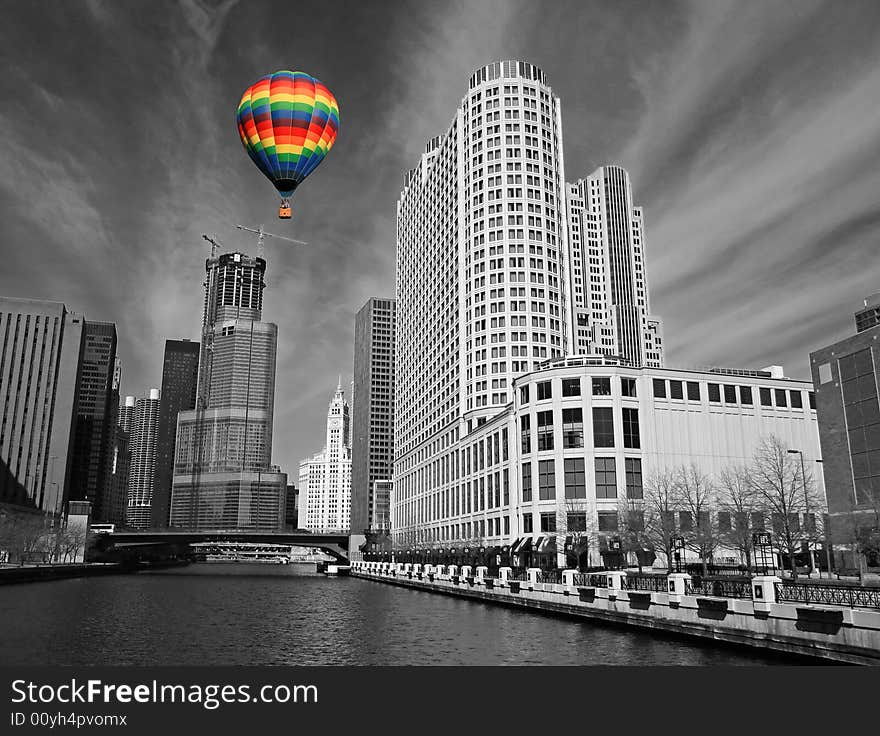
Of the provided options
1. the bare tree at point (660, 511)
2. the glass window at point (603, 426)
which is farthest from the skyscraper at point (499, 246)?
the bare tree at point (660, 511)

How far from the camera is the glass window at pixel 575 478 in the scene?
113188mm

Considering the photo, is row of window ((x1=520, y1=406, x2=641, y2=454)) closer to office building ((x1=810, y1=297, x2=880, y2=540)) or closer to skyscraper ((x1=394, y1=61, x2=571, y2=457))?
office building ((x1=810, y1=297, x2=880, y2=540))

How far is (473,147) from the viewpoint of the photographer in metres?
169

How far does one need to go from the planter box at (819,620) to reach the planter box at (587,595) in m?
22.0

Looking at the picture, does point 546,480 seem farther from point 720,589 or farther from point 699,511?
point 720,589

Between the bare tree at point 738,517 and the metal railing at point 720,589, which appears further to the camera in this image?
the bare tree at point 738,517

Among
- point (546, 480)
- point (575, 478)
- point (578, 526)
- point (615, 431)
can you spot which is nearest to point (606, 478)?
point (575, 478)

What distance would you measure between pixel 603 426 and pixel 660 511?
1130 inches

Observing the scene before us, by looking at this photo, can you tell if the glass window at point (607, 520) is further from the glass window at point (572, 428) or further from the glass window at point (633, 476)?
the glass window at point (572, 428)

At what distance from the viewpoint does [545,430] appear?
118 meters

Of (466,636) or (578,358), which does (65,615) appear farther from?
(578,358)

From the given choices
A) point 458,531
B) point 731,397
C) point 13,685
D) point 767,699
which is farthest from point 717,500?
point 13,685

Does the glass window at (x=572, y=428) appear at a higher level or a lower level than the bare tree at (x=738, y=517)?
higher

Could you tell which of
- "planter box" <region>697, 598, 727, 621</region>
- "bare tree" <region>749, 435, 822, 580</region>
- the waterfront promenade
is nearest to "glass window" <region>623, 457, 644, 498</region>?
"bare tree" <region>749, 435, 822, 580</region>
